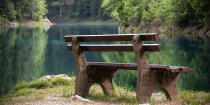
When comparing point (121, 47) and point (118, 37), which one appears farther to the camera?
point (121, 47)

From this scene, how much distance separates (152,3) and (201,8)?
13296 millimetres

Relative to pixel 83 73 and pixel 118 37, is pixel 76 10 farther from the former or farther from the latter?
pixel 118 37

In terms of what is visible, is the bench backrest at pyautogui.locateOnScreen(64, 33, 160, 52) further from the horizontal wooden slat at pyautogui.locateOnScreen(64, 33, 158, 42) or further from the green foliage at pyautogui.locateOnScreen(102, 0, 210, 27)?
the green foliage at pyautogui.locateOnScreen(102, 0, 210, 27)

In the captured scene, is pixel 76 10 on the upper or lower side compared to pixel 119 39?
upper

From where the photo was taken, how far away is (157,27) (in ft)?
149

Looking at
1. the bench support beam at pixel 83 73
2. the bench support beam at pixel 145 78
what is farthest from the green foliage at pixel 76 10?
the bench support beam at pixel 145 78

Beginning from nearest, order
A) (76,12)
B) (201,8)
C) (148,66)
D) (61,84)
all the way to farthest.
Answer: (148,66) < (61,84) < (201,8) < (76,12)

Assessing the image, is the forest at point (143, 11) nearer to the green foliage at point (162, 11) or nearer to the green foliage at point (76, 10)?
the green foliage at point (162, 11)

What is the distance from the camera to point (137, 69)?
20.2ft

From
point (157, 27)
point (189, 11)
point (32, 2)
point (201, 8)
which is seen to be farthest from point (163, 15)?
point (32, 2)

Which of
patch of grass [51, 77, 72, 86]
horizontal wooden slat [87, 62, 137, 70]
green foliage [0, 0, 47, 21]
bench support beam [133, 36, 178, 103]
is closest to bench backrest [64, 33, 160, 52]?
bench support beam [133, 36, 178, 103]

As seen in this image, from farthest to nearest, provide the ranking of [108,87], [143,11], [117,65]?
[143,11] < [108,87] < [117,65]

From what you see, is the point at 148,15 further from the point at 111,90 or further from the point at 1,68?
the point at 111,90

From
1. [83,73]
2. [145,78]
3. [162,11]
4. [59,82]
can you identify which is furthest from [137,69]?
[162,11]
